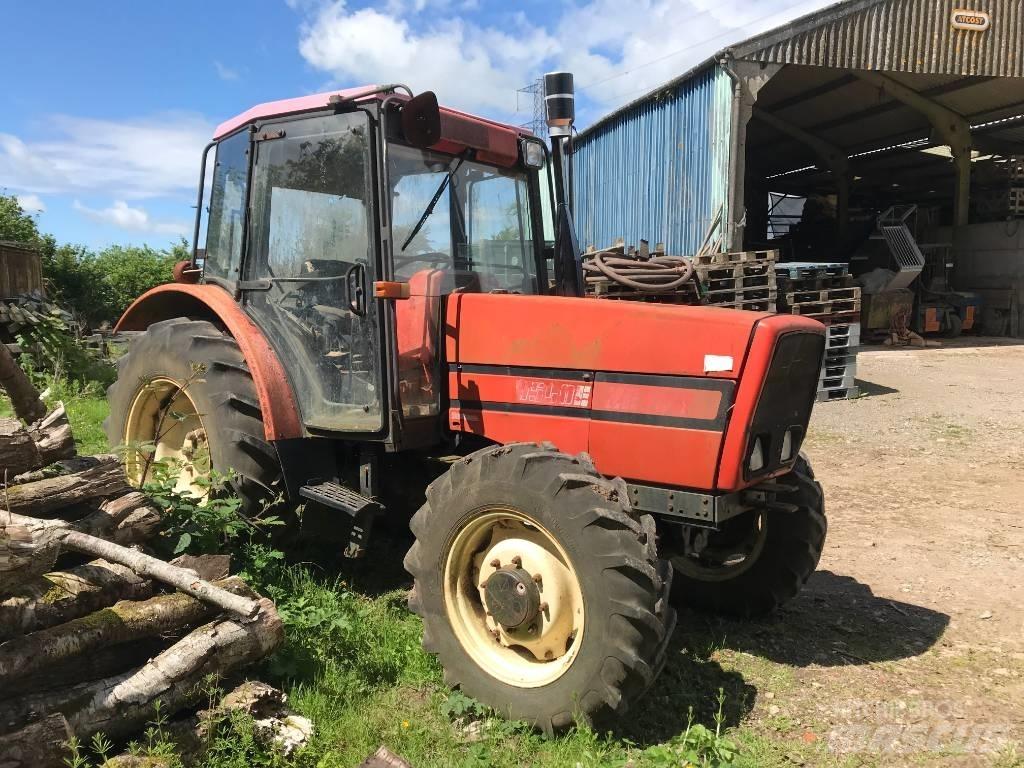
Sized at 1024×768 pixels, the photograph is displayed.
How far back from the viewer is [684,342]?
3.19 metres

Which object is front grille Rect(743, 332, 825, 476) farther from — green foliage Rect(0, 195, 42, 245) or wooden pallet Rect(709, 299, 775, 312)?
green foliage Rect(0, 195, 42, 245)

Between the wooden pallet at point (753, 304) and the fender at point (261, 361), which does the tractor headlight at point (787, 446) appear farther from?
the wooden pallet at point (753, 304)

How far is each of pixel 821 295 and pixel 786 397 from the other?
802 cm

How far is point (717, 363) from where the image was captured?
123 inches

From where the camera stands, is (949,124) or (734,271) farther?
(949,124)

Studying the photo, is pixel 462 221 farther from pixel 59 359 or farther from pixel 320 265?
pixel 59 359

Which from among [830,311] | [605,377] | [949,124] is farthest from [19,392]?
[949,124]

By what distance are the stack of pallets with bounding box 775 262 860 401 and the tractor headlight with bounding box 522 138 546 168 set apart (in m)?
6.97

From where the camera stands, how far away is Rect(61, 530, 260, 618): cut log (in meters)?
2.99

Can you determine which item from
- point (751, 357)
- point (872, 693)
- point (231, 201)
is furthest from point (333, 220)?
point (872, 693)

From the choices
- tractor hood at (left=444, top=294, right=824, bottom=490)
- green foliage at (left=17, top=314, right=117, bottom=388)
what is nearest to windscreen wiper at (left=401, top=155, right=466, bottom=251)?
tractor hood at (left=444, top=294, right=824, bottom=490)

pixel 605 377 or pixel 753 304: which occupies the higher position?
pixel 753 304

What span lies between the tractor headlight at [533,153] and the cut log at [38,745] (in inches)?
128

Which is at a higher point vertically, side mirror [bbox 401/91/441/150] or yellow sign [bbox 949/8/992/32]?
yellow sign [bbox 949/8/992/32]
